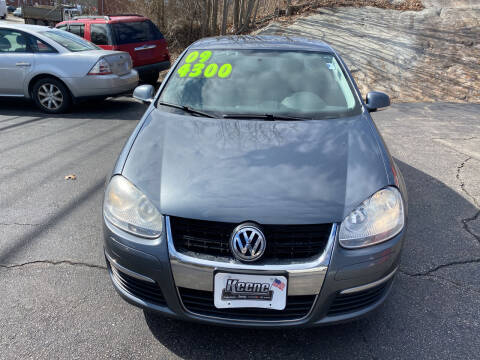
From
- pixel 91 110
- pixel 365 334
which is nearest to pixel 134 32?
pixel 91 110

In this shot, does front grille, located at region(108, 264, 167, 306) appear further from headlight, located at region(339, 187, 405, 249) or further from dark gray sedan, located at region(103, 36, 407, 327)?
headlight, located at region(339, 187, 405, 249)

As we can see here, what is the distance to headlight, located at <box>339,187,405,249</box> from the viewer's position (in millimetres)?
1960

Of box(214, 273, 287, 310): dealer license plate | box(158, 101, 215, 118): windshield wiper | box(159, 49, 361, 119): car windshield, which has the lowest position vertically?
box(214, 273, 287, 310): dealer license plate

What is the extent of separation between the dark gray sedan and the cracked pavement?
29 cm

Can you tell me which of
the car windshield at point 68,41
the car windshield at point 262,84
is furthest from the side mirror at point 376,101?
the car windshield at point 68,41

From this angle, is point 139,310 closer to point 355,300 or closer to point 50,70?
point 355,300

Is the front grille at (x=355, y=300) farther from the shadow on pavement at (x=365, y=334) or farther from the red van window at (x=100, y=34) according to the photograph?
the red van window at (x=100, y=34)

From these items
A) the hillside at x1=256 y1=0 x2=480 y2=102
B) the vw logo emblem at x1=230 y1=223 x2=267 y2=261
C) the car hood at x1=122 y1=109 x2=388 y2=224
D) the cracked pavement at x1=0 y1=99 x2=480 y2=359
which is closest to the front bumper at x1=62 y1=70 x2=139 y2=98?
the cracked pavement at x1=0 y1=99 x2=480 y2=359

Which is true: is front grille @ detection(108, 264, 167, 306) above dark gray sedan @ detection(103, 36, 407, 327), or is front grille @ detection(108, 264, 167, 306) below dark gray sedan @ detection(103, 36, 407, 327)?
below

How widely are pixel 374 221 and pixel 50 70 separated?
6828 millimetres

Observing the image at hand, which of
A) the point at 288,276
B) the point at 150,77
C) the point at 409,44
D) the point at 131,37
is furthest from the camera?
the point at 409,44

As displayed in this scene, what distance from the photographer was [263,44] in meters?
3.54

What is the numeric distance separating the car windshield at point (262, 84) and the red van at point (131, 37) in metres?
6.08

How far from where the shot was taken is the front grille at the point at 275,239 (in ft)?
6.34
